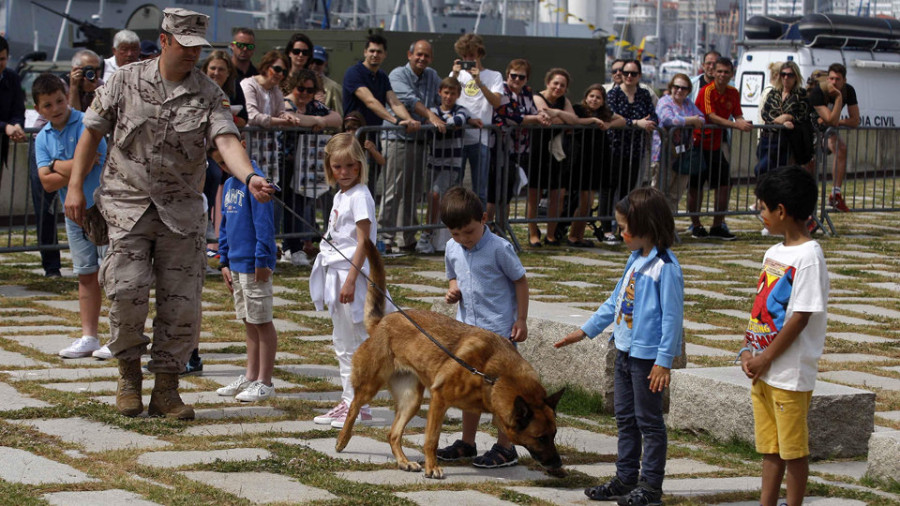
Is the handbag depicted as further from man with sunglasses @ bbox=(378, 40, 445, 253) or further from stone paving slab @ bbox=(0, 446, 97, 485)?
stone paving slab @ bbox=(0, 446, 97, 485)

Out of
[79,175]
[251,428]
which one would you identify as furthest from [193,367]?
[79,175]

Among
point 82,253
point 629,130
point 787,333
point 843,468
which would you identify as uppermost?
point 629,130

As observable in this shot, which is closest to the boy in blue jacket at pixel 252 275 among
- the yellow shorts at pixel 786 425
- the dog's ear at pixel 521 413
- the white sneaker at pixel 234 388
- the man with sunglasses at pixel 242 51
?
the white sneaker at pixel 234 388

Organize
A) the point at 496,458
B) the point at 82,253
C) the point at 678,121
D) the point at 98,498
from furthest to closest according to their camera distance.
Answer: the point at 678,121 → the point at 82,253 → the point at 496,458 → the point at 98,498

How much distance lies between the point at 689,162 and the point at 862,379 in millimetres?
7477

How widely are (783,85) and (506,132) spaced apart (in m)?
4.16

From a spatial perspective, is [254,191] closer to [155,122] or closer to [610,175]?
[155,122]

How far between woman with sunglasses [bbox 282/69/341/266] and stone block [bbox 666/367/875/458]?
6328 millimetres

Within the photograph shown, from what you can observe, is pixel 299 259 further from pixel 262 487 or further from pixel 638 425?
pixel 638 425

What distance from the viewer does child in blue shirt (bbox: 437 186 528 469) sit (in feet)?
19.5

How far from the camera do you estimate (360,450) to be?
6000 mm

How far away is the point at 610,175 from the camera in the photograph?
14.6m

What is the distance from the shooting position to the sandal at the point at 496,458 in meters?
5.76

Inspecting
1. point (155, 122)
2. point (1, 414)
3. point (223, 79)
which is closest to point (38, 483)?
point (1, 414)
